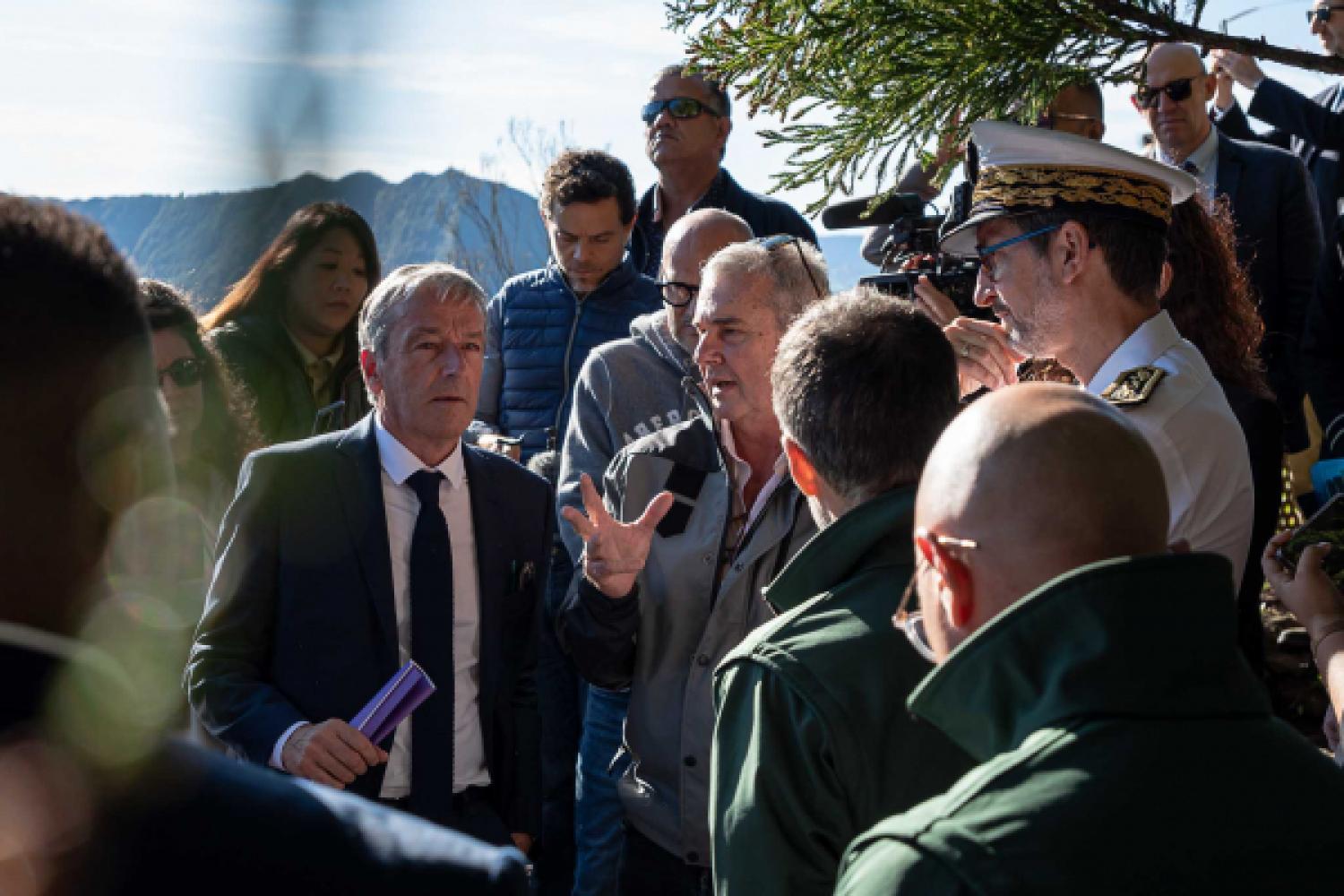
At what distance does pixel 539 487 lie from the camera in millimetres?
3439

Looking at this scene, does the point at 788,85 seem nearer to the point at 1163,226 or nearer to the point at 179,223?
the point at 1163,226

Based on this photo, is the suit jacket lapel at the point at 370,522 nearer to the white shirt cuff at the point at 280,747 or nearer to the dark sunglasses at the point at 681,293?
the white shirt cuff at the point at 280,747

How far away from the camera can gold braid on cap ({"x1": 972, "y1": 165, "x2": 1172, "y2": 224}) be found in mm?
2811

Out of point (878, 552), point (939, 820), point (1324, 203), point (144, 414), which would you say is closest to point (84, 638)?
point (144, 414)

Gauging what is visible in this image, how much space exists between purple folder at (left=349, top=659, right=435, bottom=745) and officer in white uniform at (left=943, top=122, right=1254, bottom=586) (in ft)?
4.14

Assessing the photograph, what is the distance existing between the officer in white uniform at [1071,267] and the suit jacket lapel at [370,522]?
1283mm

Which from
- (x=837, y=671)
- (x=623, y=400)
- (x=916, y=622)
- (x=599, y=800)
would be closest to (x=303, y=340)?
(x=623, y=400)

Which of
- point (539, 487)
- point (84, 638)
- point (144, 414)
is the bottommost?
point (539, 487)

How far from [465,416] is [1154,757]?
2.27 meters

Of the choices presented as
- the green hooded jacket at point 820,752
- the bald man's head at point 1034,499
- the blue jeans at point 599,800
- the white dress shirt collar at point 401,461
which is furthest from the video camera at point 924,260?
the bald man's head at point 1034,499

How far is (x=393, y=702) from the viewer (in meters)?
2.84

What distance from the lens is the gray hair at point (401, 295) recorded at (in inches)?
133

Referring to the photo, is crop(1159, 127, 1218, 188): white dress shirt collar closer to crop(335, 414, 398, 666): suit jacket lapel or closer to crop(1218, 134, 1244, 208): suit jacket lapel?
crop(1218, 134, 1244, 208): suit jacket lapel

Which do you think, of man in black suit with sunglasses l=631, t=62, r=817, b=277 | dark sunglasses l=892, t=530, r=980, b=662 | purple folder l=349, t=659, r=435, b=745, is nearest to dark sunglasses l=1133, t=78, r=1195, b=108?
man in black suit with sunglasses l=631, t=62, r=817, b=277
